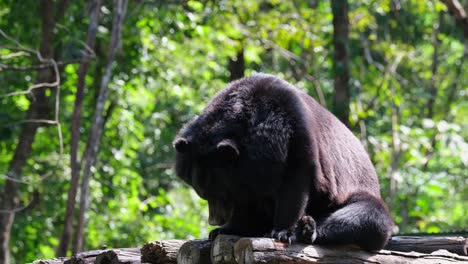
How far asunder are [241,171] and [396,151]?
8135 mm

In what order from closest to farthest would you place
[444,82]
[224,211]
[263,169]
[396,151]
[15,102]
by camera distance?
[263,169] → [224,211] → [15,102] → [396,151] → [444,82]

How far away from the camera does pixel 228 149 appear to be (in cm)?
468

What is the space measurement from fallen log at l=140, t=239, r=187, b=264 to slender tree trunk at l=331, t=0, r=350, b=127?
6689 millimetres

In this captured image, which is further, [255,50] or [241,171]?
[255,50]

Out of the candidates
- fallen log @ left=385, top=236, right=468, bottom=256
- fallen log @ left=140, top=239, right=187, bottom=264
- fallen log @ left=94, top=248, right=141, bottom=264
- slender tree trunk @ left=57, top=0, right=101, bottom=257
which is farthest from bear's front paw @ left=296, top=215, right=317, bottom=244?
slender tree trunk @ left=57, top=0, right=101, bottom=257

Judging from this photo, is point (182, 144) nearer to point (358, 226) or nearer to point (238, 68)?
point (358, 226)

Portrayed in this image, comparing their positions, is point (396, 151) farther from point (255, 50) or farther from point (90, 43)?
→ point (90, 43)

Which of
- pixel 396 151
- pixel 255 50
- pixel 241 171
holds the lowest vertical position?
pixel 241 171

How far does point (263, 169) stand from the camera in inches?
183

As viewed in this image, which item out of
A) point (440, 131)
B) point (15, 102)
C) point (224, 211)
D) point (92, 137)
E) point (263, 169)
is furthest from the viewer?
point (440, 131)

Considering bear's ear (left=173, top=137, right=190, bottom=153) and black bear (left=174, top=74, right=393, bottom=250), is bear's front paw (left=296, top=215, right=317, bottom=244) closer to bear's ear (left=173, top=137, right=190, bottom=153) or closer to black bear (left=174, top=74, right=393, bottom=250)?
black bear (left=174, top=74, right=393, bottom=250)

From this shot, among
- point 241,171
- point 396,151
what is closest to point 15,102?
point 396,151

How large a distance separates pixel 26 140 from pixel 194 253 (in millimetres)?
→ 5461

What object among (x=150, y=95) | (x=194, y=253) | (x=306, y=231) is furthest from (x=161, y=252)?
(x=150, y=95)
